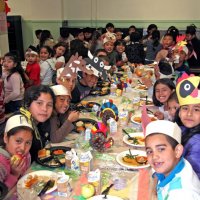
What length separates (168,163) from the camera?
1.48 m

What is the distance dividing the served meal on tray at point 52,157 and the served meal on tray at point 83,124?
391mm

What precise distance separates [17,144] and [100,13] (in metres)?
7.79

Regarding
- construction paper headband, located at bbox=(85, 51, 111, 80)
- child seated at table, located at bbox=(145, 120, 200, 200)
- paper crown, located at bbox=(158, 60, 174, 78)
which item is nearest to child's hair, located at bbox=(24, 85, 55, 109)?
child seated at table, located at bbox=(145, 120, 200, 200)

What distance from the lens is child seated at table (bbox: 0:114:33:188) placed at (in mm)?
1703

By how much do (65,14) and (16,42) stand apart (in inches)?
73.4

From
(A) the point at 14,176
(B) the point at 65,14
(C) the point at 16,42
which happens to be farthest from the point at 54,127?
(B) the point at 65,14

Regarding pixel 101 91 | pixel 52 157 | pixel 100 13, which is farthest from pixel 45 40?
pixel 52 157

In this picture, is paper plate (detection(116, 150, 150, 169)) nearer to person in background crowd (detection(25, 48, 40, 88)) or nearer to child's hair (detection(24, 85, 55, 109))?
child's hair (detection(24, 85, 55, 109))

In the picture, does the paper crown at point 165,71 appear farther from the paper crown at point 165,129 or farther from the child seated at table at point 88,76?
the paper crown at point 165,129

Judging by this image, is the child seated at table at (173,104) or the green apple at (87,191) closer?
the green apple at (87,191)

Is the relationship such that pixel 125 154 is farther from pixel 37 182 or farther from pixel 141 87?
pixel 141 87

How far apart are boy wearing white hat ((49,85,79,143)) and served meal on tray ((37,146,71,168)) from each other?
0.57 ft

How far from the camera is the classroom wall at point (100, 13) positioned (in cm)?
838

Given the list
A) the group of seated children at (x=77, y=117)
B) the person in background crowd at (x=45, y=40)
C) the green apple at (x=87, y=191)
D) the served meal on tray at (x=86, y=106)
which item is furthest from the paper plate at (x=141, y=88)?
the person in background crowd at (x=45, y=40)
